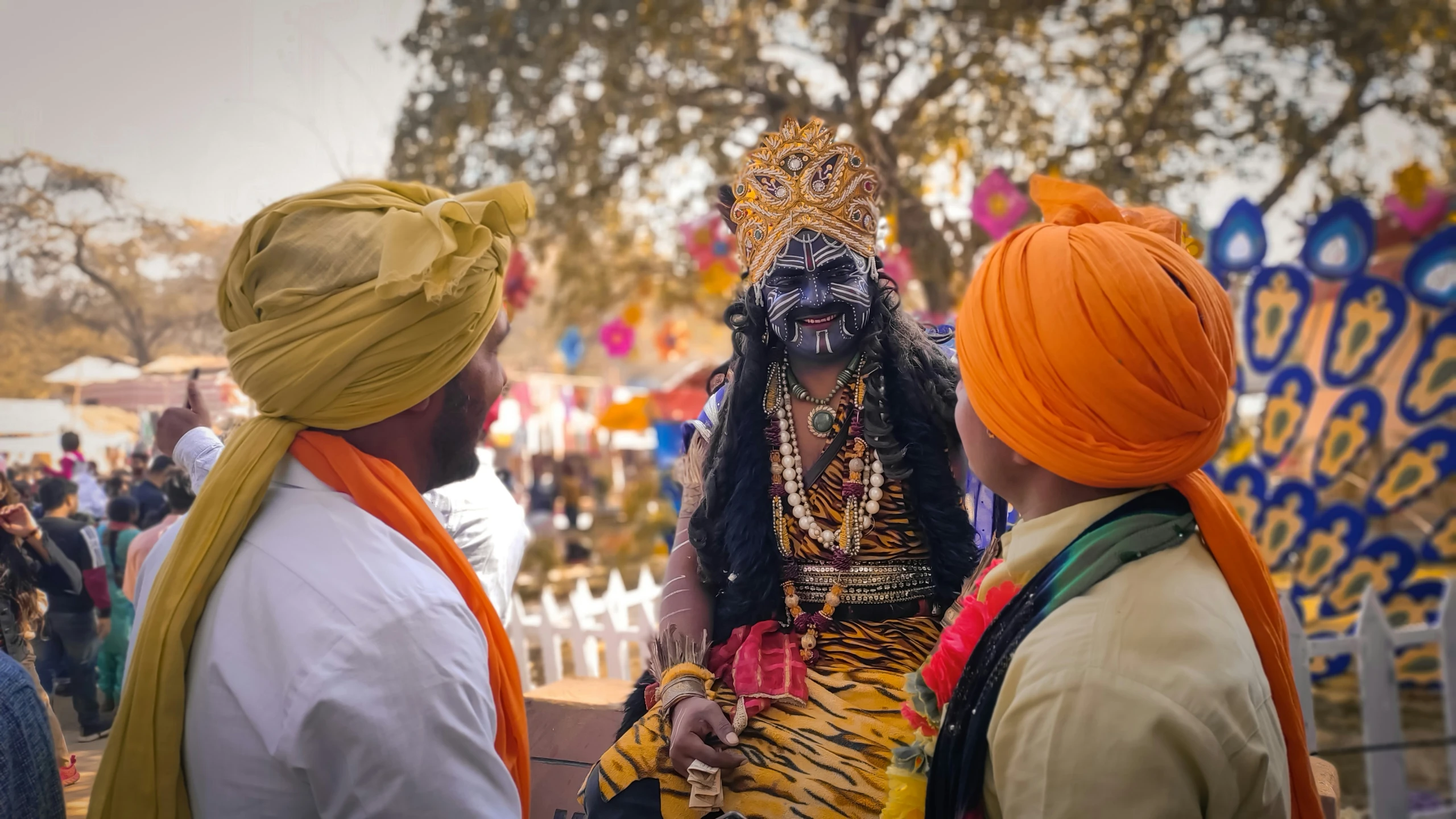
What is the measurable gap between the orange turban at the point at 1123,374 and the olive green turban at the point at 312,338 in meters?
0.93

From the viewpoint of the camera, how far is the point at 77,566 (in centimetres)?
261

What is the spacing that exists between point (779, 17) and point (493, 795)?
8904 mm

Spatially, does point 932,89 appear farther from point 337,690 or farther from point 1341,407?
point 337,690

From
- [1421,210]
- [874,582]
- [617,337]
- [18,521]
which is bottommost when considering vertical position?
[874,582]

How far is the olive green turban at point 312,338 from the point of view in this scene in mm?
1534

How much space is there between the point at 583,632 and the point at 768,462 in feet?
10.1

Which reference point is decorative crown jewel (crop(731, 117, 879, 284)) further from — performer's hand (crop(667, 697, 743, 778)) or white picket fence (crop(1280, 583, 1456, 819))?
white picket fence (crop(1280, 583, 1456, 819))

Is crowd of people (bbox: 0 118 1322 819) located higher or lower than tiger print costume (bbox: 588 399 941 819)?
higher

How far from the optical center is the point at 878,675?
235 cm

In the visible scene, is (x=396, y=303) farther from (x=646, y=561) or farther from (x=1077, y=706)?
(x=646, y=561)

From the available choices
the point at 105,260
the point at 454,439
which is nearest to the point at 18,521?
the point at 105,260

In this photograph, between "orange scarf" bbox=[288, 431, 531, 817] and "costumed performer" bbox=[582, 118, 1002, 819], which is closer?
"orange scarf" bbox=[288, 431, 531, 817]

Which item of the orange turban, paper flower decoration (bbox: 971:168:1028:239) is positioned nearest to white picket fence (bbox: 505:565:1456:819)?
the orange turban

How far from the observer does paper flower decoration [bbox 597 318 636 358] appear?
38.9 ft
